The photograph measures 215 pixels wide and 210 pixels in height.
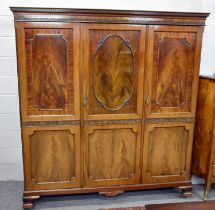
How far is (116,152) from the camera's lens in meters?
2.30

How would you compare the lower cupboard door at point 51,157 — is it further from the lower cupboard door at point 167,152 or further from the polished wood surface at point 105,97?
the lower cupboard door at point 167,152

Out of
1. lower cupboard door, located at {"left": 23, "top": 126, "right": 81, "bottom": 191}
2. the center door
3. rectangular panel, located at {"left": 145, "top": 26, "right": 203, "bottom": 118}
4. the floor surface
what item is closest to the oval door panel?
the center door

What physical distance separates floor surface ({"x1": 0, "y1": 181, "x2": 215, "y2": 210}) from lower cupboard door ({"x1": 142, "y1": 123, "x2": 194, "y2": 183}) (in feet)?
0.62

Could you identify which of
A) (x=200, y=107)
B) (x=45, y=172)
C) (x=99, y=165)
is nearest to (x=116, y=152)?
(x=99, y=165)

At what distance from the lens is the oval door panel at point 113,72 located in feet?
6.86

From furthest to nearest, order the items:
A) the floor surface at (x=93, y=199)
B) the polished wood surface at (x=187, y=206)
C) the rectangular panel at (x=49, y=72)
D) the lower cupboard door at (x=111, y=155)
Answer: the floor surface at (x=93, y=199), the lower cupboard door at (x=111, y=155), the rectangular panel at (x=49, y=72), the polished wood surface at (x=187, y=206)

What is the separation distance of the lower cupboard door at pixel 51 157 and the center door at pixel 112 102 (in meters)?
0.10

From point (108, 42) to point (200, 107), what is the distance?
1.02 metres

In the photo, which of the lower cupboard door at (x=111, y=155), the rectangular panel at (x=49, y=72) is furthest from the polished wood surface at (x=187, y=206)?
the rectangular panel at (x=49, y=72)

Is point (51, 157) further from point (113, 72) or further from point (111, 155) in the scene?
point (113, 72)

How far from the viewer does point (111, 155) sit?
90.7 inches

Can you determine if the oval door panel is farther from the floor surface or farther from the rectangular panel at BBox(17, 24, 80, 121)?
the floor surface

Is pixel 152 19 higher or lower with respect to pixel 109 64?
higher

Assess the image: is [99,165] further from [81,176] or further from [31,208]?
[31,208]
